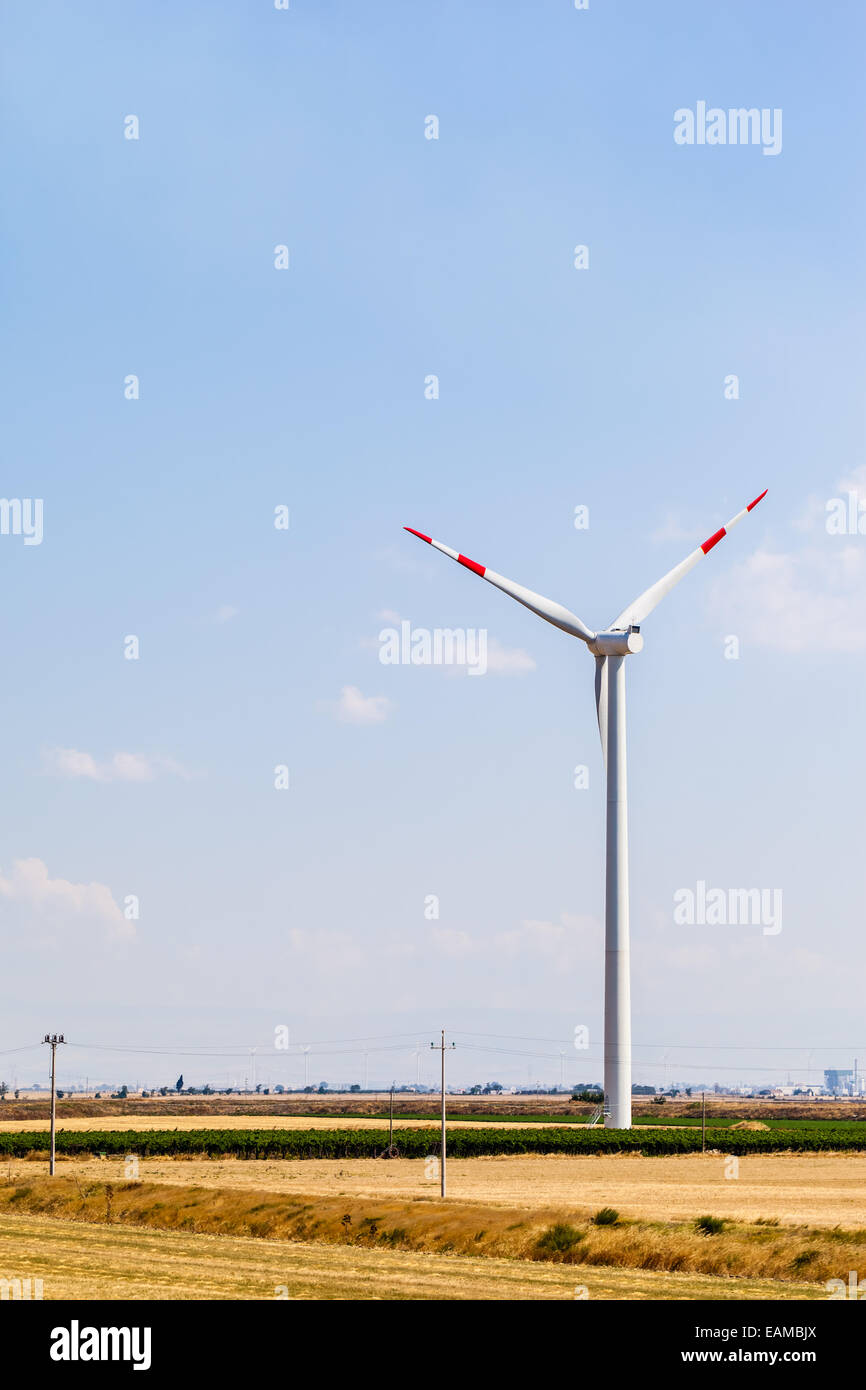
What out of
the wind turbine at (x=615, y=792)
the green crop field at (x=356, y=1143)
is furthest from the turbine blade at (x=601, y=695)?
the green crop field at (x=356, y=1143)

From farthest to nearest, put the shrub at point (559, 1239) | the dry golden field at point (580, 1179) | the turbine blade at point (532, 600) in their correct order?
the turbine blade at point (532, 600)
the dry golden field at point (580, 1179)
the shrub at point (559, 1239)

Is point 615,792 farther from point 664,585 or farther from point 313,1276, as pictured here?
point 313,1276

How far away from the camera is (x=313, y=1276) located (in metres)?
48.8

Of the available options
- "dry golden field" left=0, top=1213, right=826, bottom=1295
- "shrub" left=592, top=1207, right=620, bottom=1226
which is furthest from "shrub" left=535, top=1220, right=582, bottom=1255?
"dry golden field" left=0, top=1213, right=826, bottom=1295

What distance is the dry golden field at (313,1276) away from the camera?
43.8 meters

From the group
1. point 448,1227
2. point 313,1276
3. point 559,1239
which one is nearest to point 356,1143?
point 448,1227

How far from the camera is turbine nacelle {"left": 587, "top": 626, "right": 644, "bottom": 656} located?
132 metres

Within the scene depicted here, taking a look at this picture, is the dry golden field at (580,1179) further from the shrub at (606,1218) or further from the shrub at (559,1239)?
the shrub at (559,1239)

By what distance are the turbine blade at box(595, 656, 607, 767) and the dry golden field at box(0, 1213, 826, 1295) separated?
72.6 metres

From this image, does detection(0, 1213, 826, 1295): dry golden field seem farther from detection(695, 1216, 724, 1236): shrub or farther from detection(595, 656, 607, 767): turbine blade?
detection(595, 656, 607, 767): turbine blade

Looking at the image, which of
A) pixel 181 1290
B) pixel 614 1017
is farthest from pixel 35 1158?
pixel 181 1290

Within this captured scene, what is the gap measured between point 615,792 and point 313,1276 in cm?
8177
